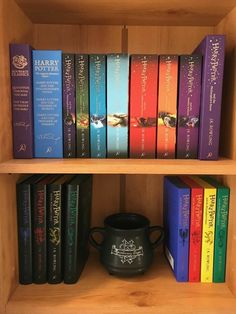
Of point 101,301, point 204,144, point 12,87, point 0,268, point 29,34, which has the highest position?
point 29,34

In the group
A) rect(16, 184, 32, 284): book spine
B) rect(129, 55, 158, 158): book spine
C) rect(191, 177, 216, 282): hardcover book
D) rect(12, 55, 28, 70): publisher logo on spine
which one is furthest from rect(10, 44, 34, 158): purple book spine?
rect(191, 177, 216, 282): hardcover book

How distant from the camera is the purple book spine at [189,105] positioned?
70 cm

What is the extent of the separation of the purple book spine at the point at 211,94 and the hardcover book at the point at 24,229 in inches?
17.2

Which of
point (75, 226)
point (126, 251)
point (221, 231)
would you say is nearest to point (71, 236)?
point (75, 226)

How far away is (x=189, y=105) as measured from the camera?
2.35 feet

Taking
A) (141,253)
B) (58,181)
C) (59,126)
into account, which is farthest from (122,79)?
(141,253)

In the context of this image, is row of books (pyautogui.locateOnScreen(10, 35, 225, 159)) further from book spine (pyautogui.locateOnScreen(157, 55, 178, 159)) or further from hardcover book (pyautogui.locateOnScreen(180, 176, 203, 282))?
hardcover book (pyautogui.locateOnScreen(180, 176, 203, 282))

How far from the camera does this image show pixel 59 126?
72cm

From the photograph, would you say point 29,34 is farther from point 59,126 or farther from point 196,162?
point 196,162

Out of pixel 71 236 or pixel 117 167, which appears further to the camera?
pixel 71 236

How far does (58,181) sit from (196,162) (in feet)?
1.17

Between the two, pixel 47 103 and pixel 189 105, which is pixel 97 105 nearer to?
pixel 47 103

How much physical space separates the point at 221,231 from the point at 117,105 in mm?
419

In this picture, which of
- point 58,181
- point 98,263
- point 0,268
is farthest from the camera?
point 98,263
